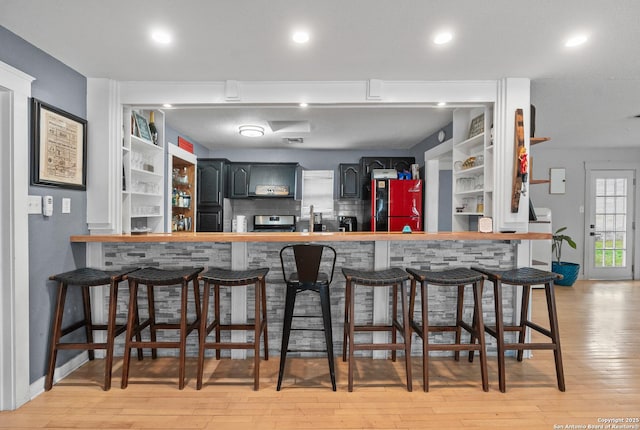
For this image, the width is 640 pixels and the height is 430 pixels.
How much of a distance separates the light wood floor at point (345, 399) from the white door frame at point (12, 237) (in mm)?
222

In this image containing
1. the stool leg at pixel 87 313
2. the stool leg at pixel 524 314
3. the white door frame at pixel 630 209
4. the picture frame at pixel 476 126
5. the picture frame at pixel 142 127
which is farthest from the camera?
the white door frame at pixel 630 209

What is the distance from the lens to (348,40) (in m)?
2.21

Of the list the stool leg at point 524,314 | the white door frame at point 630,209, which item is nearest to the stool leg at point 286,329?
the stool leg at point 524,314

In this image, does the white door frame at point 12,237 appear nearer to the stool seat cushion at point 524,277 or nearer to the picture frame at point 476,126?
the stool seat cushion at point 524,277

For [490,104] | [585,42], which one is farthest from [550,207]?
[585,42]

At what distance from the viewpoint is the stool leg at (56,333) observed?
90.0 inches

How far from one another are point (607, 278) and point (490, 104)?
5.22 m

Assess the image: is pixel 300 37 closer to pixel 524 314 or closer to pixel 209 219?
pixel 524 314

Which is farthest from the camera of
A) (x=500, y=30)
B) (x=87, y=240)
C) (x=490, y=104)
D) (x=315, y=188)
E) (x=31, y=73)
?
(x=315, y=188)

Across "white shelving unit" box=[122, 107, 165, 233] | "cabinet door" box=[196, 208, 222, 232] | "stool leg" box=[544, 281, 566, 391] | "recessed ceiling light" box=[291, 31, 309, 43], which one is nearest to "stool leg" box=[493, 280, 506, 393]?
"stool leg" box=[544, 281, 566, 391]

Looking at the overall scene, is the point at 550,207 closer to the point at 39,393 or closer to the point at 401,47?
the point at 401,47

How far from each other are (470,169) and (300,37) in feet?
7.06

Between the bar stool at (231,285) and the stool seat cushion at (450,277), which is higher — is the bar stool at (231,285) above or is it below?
below

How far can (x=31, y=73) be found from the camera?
2.22 metres
